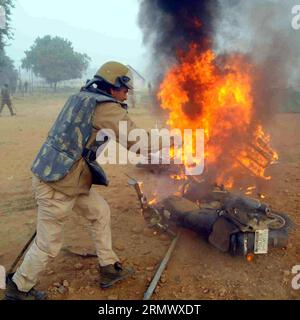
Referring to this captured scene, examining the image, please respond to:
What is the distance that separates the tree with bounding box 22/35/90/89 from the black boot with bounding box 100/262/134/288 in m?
52.9

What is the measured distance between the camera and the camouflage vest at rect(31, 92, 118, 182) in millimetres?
3605

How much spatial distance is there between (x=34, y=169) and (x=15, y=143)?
1012cm

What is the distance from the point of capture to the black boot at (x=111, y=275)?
13.1 feet

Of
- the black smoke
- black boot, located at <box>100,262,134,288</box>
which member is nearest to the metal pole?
black boot, located at <box>100,262,134,288</box>

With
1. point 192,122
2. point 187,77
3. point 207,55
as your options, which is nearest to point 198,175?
point 192,122

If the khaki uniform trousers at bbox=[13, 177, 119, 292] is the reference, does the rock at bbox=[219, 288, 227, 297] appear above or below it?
below

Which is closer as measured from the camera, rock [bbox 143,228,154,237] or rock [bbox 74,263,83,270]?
rock [bbox 74,263,83,270]

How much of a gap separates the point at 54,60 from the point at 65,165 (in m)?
53.2

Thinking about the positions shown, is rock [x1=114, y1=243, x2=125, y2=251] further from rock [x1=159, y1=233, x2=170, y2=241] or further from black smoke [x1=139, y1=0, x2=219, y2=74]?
black smoke [x1=139, y1=0, x2=219, y2=74]

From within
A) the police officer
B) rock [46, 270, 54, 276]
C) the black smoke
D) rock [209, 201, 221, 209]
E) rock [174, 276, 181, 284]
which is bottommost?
rock [46, 270, 54, 276]

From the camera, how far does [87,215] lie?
13.2ft

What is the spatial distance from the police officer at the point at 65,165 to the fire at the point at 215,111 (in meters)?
3.30

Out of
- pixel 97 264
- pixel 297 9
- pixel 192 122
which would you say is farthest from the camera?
pixel 297 9

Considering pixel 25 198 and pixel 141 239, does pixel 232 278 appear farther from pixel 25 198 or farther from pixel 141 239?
pixel 25 198
